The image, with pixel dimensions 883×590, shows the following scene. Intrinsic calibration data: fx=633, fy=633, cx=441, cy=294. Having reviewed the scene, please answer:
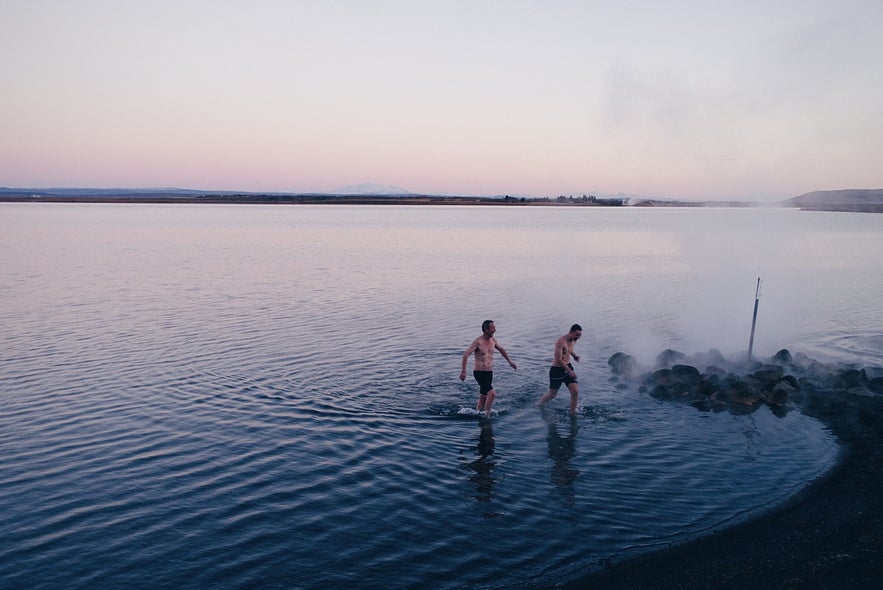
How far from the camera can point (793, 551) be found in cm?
1003

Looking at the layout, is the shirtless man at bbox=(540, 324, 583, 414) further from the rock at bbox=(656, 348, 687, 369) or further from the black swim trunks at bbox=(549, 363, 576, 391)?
the rock at bbox=(656, 348, 687, 369)

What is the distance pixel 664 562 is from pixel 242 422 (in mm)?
10574

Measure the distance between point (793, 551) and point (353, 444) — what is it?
895 cm

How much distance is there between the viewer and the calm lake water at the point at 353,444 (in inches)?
402

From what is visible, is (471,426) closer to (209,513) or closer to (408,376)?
(408,376)

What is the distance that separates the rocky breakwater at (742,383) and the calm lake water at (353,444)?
2.60 feet

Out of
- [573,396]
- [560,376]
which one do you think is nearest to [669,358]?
[573,396]

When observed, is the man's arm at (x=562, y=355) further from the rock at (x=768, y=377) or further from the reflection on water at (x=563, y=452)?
the rock at (x=768, y=377)

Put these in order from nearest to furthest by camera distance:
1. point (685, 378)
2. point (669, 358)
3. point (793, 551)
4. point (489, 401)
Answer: point (793, 551) → point (489, 401) → point (685, 378) → point (669, 358)

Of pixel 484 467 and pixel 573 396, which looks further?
pixel 573 396

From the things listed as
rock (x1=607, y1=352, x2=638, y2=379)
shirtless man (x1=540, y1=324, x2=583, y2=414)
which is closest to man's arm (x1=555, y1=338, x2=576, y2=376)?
shirtless man (x1=540, y1=324, x2=583, y2=414)

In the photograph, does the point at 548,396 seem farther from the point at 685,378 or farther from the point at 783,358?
the point at 783,358

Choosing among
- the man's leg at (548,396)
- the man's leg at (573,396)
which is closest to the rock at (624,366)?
the man's leg at (573,396)

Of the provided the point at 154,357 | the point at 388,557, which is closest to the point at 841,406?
the point at 388,557
